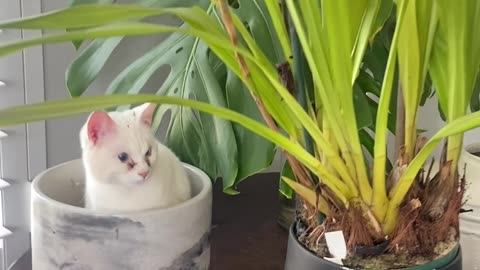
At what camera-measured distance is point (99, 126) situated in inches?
24.9

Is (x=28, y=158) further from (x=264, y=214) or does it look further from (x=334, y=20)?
(x=334, y=20)

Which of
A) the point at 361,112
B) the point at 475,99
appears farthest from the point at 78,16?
the point at 475,99

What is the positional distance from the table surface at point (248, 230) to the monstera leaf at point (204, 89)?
0.27 ft

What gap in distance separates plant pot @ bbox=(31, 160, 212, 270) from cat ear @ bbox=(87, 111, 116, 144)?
0.22 ft

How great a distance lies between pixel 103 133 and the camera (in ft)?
2.10

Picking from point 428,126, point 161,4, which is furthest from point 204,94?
point 428,126

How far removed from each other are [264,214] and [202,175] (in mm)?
212

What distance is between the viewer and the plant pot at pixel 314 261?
542mm

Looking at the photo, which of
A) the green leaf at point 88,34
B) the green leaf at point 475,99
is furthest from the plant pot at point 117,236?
the green leaf at point 475,99

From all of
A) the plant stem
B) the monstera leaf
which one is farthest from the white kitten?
the plant stem

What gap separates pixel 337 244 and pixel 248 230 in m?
0.31

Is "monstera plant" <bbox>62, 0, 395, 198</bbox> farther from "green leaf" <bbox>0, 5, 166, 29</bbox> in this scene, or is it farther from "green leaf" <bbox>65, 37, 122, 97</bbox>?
"green leaf" <bbox>0, 5, 166, 29</bbox>

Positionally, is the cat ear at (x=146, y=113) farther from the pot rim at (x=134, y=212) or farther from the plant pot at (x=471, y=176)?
the plant pot at (x=471, y=176)

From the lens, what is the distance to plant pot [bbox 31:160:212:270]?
0.60 meters
